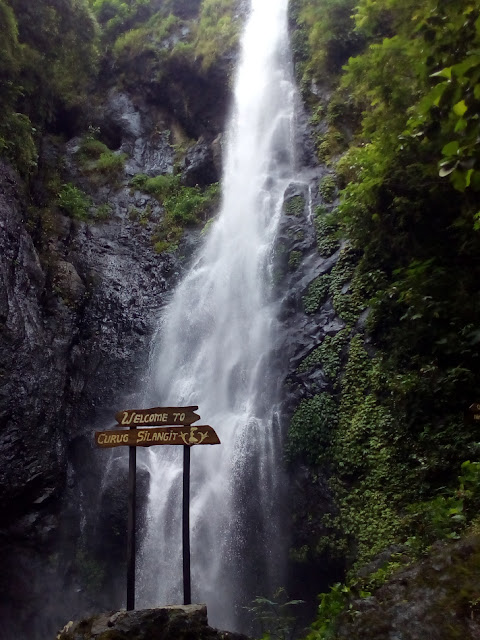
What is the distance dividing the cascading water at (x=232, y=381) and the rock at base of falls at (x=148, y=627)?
312 centimetres

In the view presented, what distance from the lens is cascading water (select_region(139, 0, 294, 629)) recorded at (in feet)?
26.8

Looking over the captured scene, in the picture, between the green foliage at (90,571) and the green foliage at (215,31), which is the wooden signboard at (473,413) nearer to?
the green foliage at (90,571)

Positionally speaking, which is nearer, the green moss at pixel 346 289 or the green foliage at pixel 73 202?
the green moss at pixel 346 289

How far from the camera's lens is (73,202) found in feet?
45.9

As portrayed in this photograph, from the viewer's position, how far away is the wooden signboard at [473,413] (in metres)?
4.80

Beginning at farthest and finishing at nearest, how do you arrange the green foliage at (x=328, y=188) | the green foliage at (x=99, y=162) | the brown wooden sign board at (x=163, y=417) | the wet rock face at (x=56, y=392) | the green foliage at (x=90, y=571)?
the green foliage at (x=99, y=162), the green foliage at (x=328, y=188), the green foliage at (x=90, y=571), the wet rock face at (x=56, y=392), the brown wooden sign board at (x=163, y=417)

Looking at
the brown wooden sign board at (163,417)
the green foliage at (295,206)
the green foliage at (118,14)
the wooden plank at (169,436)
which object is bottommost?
the wooden plank at (169,436)

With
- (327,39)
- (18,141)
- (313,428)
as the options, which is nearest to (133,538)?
(313,428)

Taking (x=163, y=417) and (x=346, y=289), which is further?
(x=346, y=289)

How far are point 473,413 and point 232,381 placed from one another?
569 centimetres

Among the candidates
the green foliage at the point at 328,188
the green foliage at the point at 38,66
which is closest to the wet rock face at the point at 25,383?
the green foliage at the point at 38,66

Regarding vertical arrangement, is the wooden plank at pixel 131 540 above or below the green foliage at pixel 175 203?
below

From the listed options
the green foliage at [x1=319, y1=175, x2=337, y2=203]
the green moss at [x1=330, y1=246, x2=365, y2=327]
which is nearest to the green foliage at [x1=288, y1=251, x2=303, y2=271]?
the green moss at [x1=330, y1=246, x2=365, y2=327]

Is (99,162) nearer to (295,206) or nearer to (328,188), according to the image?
(295,206)
